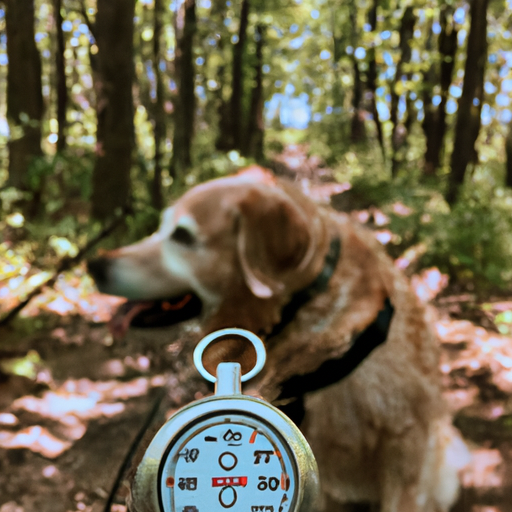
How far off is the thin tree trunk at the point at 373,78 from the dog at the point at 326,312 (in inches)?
41.9

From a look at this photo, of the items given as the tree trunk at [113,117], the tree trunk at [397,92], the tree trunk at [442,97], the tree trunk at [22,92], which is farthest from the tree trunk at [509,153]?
the tree trunk at [22,92]

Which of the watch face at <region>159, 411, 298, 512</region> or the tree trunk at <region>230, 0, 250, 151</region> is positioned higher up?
the tree trunk at <region>230, 0, 250, 151</region>

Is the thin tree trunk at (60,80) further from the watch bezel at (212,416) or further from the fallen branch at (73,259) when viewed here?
the watch bezel at (212,416)

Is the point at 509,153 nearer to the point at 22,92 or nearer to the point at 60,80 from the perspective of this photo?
the point at 60,80

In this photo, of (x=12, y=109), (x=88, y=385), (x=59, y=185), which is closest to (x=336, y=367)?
(x=88, y=385)

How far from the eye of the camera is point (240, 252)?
820 millimetres

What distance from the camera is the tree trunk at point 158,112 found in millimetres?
1689

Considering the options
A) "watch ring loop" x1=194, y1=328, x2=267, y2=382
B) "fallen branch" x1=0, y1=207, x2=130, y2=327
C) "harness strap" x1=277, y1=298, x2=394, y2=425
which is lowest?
"fallen branch" x1=0, y1=207, x2=130, y2=327

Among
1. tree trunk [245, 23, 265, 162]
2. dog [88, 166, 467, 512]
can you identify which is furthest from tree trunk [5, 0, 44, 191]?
dog [88, 166, 467, 512]

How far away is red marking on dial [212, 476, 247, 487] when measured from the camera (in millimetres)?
330

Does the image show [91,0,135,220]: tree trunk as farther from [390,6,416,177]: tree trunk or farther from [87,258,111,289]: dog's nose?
[390,6,416,177]: tree trunk

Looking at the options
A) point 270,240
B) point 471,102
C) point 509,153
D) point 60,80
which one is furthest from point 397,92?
point 60,80

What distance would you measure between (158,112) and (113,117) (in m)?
0.18

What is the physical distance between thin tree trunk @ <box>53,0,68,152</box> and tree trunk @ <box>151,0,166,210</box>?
47 centimetres
